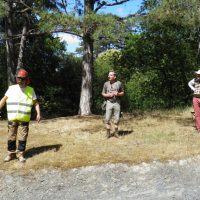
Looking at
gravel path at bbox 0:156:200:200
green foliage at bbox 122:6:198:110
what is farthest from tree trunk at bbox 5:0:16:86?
gravel path at bbox 0:156:200:200

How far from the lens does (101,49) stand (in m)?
28.5

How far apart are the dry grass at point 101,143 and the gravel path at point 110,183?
0.33 meters

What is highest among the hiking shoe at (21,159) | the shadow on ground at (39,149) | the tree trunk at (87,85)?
the tree trunk at (87,85)

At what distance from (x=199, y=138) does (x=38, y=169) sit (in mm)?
4938

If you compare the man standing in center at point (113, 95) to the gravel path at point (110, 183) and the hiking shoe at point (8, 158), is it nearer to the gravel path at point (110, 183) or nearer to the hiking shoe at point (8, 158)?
the gravel path at point (110, 183)

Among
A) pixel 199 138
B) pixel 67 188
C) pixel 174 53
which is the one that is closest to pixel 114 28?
pixel 199 138

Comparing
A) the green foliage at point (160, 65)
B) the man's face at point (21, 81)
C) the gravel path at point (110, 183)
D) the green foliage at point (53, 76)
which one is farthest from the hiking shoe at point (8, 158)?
the green foliage at point (53, 76)

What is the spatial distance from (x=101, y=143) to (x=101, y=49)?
608 inches

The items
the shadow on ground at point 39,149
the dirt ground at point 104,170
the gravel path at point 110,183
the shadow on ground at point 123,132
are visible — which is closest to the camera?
the gravel path at point 110,183

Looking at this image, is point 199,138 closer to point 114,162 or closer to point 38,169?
point 114,162

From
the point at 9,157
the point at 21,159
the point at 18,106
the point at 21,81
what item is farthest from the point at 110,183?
the point at 21,81

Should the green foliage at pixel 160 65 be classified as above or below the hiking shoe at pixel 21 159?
above

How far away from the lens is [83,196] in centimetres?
1048

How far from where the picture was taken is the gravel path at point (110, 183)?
10.5 meters
